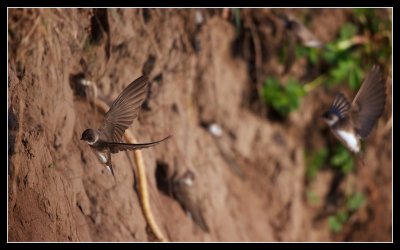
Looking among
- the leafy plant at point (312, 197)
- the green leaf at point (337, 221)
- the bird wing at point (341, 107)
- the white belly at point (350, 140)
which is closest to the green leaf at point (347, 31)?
the leafy plant at point (312, 197)

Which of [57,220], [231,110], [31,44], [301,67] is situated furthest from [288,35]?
[57,220]

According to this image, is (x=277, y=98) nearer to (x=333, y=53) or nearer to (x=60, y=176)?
(x=333, y=53)

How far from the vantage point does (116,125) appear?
2229 millimetres

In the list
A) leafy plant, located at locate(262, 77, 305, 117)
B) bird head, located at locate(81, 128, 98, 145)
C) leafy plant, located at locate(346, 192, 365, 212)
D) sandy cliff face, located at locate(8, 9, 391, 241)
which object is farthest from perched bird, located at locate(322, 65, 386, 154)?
leafy plant, located at locate(346, 192, 365, 212)

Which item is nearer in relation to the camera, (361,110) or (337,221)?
(361,110)

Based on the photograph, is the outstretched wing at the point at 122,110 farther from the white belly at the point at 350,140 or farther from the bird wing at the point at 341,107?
the white belly at the point at 350,140

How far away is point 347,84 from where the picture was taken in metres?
4.77

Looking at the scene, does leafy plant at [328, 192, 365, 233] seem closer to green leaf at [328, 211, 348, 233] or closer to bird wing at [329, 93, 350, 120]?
green leaf at [328, 211, 348, 233]

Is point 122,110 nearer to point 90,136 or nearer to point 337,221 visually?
point 90,136

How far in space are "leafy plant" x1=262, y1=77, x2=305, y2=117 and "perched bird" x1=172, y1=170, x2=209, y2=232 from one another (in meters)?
1.15

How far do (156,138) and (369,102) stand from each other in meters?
0.96

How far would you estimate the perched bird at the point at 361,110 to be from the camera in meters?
2.89

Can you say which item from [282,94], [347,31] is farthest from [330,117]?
[347,31]

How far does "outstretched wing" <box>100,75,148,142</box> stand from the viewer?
7.22 ft
